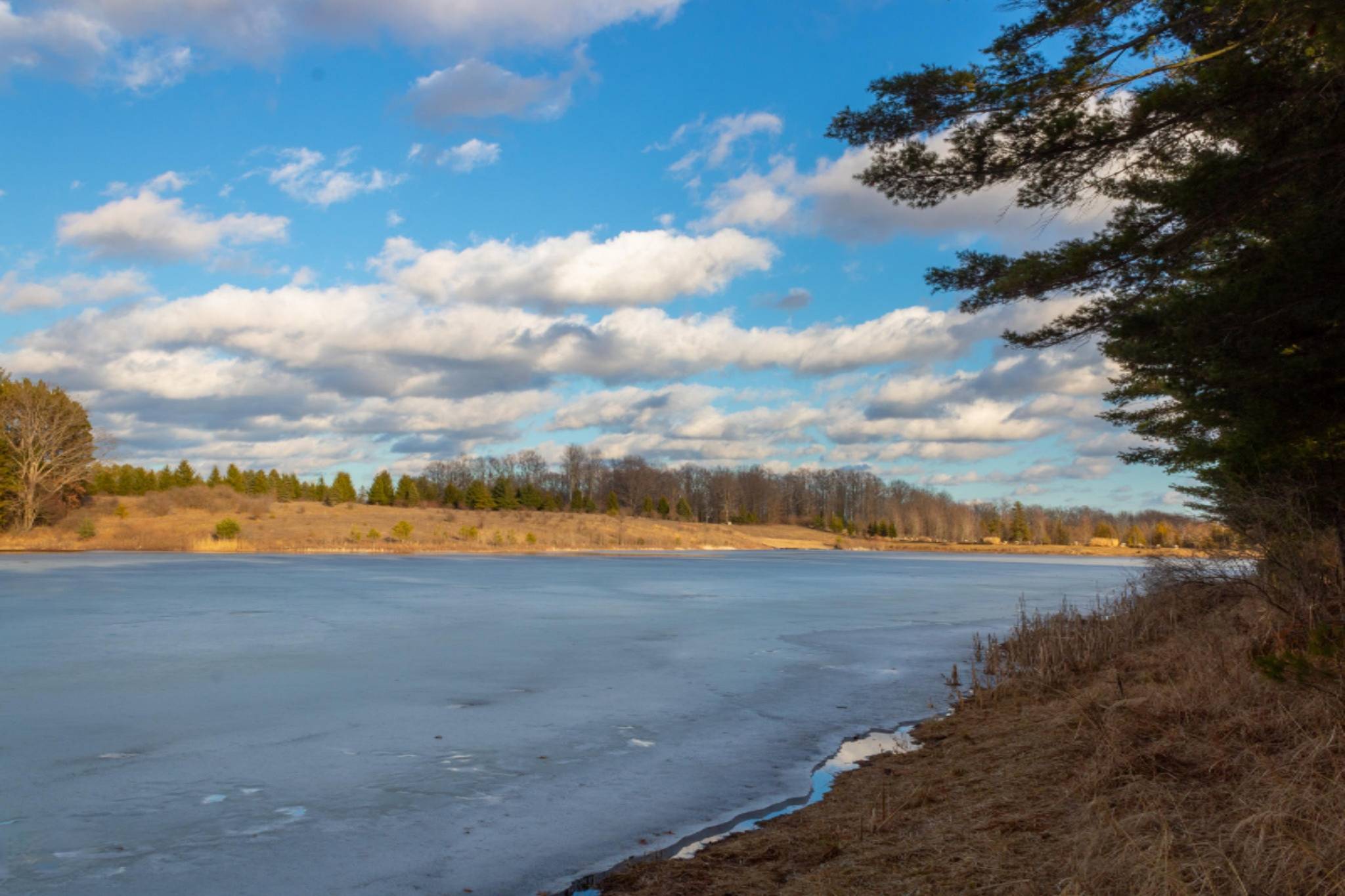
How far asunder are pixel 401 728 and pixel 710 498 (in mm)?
109818

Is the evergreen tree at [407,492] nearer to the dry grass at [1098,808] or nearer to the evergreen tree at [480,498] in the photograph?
the evergreen tree at [480,498]

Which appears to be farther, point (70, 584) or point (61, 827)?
point (70, 584)

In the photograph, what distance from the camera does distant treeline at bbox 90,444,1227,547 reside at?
3189 inches

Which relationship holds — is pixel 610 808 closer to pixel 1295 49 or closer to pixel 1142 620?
pixel 1295 49

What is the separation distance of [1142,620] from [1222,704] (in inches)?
222

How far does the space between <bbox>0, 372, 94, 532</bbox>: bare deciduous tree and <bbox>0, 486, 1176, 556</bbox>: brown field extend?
5.21ft

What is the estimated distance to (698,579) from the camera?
96.0 feet

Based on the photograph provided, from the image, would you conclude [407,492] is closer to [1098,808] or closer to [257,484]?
[257,484]

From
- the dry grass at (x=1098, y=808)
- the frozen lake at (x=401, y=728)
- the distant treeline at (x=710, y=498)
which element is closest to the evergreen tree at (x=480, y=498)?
the distant treeline at (x=710, y=498)

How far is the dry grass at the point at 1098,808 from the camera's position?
356 cm

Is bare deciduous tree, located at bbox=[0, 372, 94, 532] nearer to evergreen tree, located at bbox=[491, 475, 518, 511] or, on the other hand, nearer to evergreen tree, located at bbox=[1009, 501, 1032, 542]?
evergreen tree, located at bbox=[491, 475, 518, 511]

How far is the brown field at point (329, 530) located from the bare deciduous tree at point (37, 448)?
62.5 inches

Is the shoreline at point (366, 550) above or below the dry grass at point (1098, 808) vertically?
below

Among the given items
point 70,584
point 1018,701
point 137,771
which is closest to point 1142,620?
point 1018,701
